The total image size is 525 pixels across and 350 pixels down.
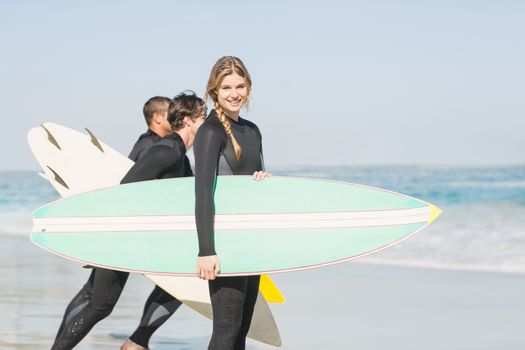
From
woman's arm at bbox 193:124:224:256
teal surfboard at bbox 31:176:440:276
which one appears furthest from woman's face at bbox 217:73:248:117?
teal surfboard at bbox 31:176:440:276

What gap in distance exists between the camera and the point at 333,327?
567 cm

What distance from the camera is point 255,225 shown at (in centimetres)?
353

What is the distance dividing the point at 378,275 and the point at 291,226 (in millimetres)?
5091

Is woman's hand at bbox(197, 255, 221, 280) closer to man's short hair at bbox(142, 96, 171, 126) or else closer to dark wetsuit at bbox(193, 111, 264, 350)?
dark wetsuit at bbox(193, 111, 264, 350)

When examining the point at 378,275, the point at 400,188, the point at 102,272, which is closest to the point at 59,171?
the point at 102,272

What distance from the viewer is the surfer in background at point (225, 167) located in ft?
10.2

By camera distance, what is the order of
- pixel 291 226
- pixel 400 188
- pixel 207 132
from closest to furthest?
pixel 207 132 < pixel 291 226 < pixel 400 188

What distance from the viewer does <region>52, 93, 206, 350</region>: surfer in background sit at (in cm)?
402

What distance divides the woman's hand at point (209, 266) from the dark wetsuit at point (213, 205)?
0.05ft

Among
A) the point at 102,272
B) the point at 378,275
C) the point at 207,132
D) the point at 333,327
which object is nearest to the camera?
the point at 207,132

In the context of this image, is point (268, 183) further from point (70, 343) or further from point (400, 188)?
point (400, 188)

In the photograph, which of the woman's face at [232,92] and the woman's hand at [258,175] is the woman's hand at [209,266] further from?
the woman's face at [232,92]

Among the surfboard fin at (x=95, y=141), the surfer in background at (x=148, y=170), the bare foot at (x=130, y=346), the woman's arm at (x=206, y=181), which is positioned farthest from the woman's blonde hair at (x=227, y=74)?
the surfboard fin at (x=95, y=141)

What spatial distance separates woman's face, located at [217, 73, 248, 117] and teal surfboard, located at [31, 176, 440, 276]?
272 mm
